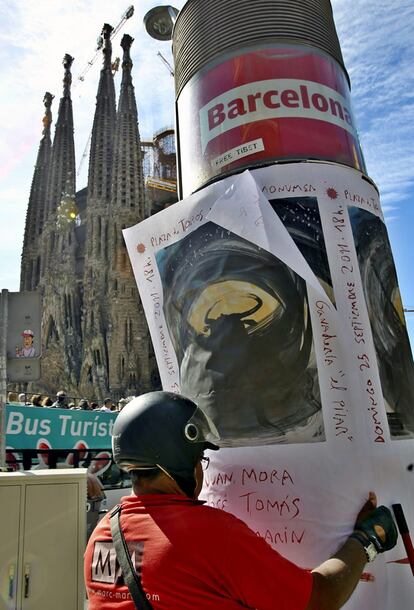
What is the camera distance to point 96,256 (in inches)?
1436

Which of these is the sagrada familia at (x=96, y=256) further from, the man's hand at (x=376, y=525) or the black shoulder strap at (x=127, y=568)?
the black shoulder strap at (x=127, y=568)

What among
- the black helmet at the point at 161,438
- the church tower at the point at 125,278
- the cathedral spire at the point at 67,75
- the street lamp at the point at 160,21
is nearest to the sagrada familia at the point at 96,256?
the church tower at the point at 125,278

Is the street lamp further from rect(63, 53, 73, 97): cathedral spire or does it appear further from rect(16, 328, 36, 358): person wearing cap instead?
rect(63, 53, 73, 97): cathedral spire

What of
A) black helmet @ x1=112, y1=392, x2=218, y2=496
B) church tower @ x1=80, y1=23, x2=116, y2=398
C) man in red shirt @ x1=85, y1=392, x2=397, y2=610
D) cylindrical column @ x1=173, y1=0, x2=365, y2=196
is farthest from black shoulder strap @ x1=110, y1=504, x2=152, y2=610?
church tower @ x1=80, y1=23, x2=116, y2=398

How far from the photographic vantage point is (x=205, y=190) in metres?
2.62

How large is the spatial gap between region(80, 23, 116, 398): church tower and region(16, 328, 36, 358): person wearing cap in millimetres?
30842

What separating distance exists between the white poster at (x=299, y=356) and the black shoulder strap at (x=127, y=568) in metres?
0.88

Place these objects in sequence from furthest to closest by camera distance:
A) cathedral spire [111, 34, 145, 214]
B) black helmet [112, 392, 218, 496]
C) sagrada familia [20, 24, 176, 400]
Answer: cathedral spire [111, 34, 145, 214]
sagrada familia [20, 24, 176, 400]
black helmet [112, 392, 218, 496]

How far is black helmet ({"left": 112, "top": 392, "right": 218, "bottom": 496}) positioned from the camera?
1511mm

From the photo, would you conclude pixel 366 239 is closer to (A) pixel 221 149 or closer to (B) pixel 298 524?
(A) pixel 221 149

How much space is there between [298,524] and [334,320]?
86 centimetres

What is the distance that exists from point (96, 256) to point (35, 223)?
10.00m

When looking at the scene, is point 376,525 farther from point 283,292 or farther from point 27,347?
point 27,347

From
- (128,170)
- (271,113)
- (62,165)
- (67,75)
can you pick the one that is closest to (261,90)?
(271,113)
